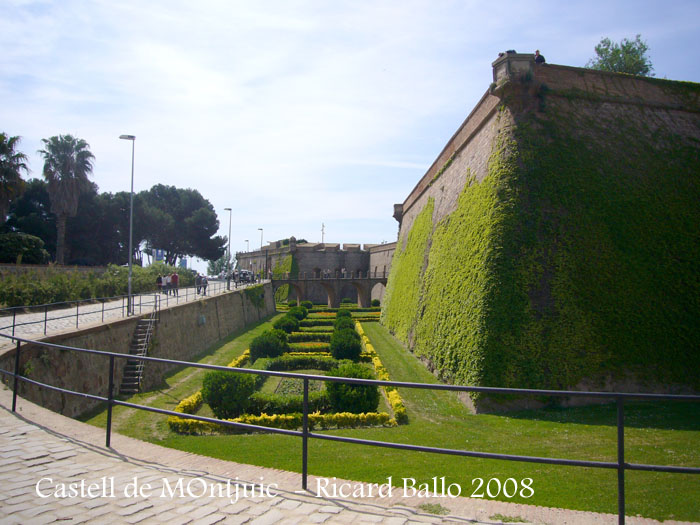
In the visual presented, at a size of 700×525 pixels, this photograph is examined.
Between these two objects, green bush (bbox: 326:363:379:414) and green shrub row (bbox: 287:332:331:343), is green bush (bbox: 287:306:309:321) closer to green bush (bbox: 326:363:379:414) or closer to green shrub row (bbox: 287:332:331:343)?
green shrub row (bbox: 287:332:331:343)

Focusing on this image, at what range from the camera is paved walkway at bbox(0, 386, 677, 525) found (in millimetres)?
2871

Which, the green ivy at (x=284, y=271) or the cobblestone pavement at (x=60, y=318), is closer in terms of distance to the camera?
the cobblestone pavement at (x=60, y=318)

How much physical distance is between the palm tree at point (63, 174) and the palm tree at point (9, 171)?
38.4ft

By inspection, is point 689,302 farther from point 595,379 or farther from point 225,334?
point 225,334

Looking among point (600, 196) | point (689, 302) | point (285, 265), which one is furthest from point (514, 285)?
point (285, 265)

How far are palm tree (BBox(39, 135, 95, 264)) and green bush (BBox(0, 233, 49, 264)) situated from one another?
850 centimetres

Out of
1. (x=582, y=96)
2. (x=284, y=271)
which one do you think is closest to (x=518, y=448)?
(x=582, y=96)

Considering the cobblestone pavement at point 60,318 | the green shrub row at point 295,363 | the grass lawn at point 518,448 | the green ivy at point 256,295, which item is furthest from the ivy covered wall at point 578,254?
the green ivy at point 256,295

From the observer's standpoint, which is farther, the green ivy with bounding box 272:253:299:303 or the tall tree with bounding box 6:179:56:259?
the green ivy with bounding box 272:253:299:303

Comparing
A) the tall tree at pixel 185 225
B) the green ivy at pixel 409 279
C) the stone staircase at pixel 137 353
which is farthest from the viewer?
the tall tree at pixel 185 225

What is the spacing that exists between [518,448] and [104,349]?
39.0 ft

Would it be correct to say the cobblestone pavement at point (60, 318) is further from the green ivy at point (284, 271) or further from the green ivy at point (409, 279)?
the green ivy at point (284, 271)

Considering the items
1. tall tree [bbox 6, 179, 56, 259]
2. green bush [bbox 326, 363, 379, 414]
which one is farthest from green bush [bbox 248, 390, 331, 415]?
tall tree [bbox 6, 179, 56, 259]

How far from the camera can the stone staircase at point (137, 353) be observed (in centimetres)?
1424
